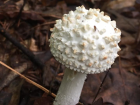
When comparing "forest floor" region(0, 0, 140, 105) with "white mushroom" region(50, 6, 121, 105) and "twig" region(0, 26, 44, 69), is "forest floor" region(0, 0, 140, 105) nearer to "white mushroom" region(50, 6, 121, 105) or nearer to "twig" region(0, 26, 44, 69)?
"twig" region(0, 26, 44, 69)

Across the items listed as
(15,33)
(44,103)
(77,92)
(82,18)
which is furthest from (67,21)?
(15,33)

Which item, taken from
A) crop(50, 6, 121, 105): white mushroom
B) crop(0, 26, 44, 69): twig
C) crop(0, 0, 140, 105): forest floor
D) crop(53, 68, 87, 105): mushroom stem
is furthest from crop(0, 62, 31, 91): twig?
crop(50, 6, 121, 105): white mushroom

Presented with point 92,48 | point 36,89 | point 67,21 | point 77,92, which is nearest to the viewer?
point 92,48

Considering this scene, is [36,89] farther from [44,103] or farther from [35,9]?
[35,9]

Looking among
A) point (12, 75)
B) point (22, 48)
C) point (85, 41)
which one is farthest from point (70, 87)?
point (22, 48)

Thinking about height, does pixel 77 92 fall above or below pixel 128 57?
A: above

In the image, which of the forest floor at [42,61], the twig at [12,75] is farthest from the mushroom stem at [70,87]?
the twig at [12,75]

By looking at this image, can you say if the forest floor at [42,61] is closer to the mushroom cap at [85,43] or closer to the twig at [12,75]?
the twig at [12,75]
